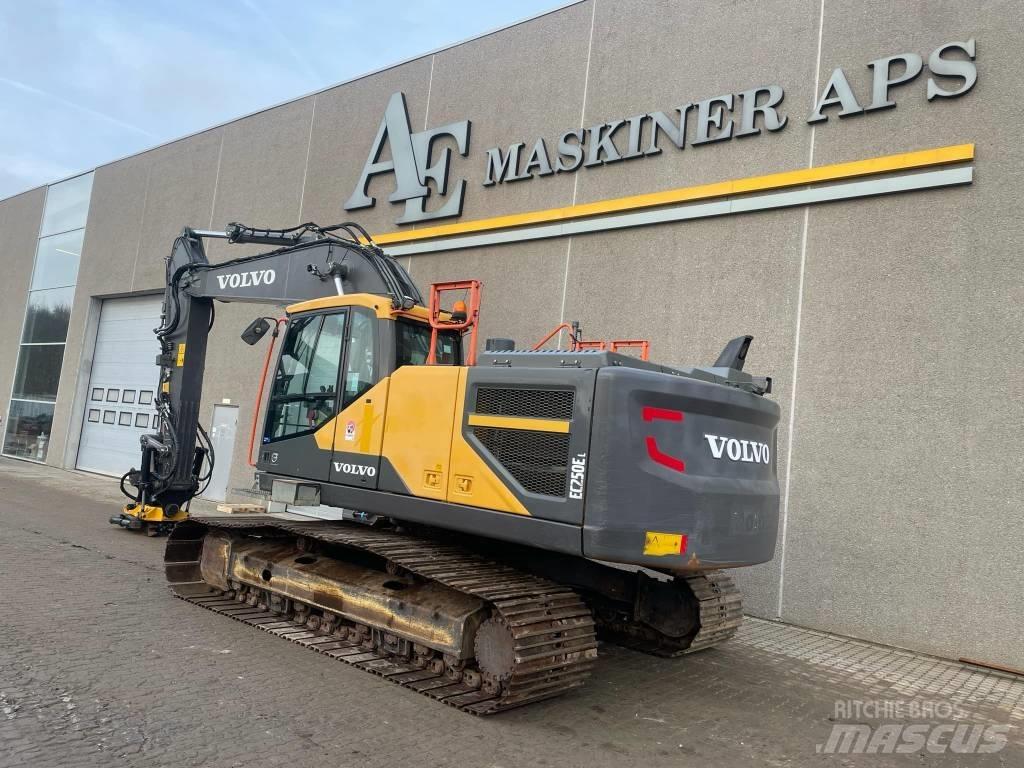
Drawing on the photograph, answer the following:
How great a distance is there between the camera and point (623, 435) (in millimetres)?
4359

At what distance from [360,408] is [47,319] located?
63.7 feet

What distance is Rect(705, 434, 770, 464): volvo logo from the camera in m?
4.70

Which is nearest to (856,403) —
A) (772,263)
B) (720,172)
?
(772,263)

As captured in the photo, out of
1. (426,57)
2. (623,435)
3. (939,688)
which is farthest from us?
(426,57)

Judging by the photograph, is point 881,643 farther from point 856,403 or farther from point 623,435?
point 623,435

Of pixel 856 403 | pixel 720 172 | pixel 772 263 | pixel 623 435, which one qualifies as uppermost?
pixel 720 172

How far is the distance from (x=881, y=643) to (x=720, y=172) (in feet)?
18.2

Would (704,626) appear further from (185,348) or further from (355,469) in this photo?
(185,348)

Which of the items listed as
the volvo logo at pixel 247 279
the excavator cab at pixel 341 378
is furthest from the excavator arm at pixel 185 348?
the excavator cab at pixel 341 378

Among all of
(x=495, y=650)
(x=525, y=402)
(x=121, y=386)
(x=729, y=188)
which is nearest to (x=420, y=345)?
(x=525, y=402)

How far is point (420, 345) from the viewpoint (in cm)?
598

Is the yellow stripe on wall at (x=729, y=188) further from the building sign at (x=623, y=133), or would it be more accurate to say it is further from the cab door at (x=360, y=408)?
the cab door at (x=360, y=408)

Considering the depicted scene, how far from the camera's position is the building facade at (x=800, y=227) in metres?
7.17

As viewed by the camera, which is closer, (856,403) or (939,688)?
(939,688)
